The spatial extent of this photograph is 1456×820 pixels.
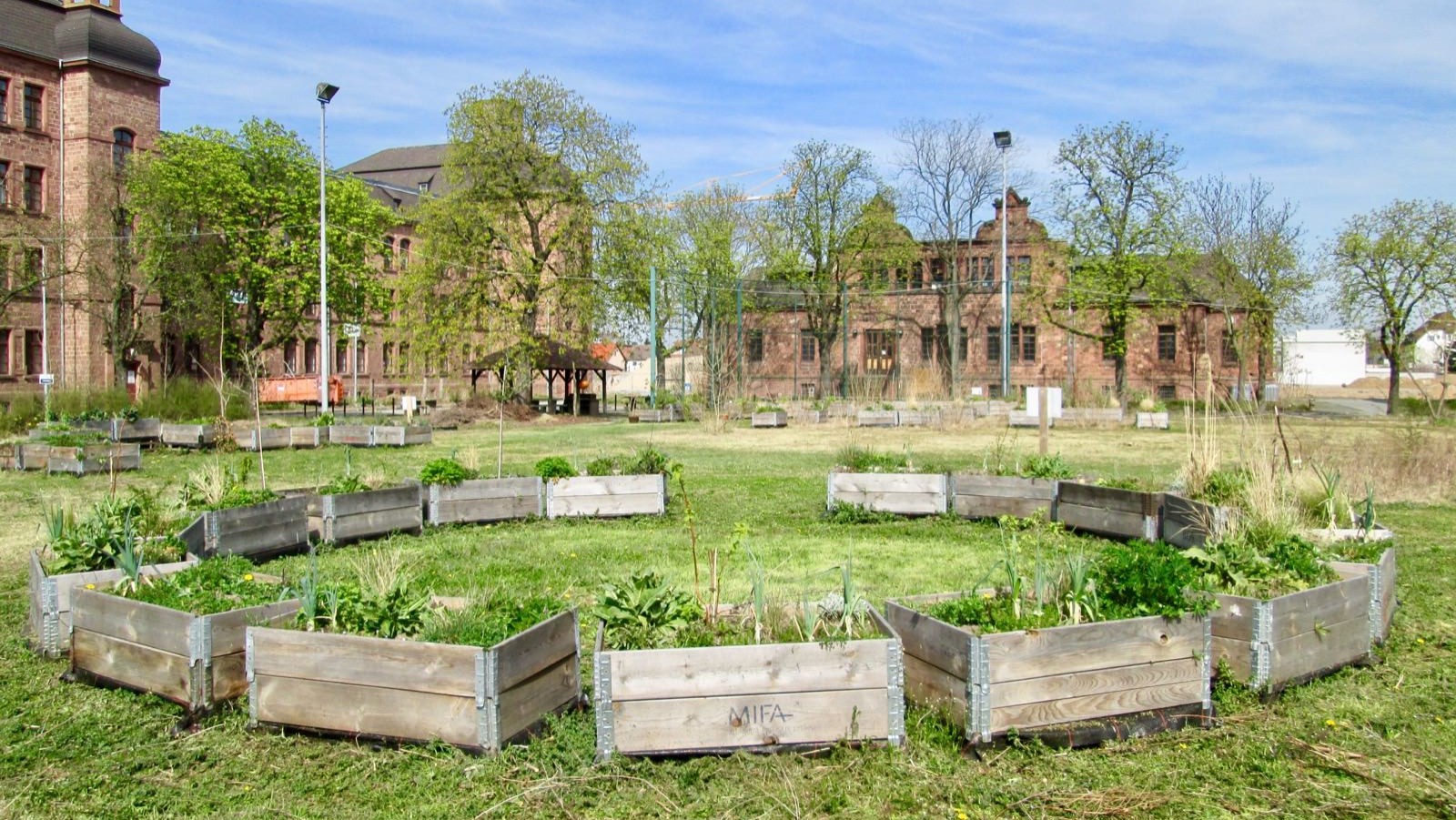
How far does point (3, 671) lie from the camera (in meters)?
5.45

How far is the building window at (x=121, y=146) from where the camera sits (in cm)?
3803

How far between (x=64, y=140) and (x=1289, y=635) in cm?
4307

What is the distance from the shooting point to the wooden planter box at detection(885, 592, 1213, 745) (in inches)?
172

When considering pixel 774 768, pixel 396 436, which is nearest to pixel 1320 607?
pixel 774 768

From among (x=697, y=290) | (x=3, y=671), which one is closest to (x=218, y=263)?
(x=697, y=290)

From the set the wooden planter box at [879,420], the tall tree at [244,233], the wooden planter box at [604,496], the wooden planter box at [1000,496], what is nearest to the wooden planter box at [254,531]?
the wooden planter box at [604,496]

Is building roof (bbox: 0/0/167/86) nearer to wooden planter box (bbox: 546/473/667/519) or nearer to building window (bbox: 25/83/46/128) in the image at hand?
building window (bbox: 25/83/46/128)

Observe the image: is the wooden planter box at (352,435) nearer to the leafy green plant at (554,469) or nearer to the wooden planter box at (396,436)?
the wooden planter box at (396,436)

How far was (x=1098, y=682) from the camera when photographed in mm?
4516

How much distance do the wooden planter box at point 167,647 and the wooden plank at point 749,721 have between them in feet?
6.32

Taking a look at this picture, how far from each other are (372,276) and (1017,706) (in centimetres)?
4152

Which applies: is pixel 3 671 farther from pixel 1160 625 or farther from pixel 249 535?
pixel 1160 625

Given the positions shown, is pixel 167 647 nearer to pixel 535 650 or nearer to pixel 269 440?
pixel 535 650

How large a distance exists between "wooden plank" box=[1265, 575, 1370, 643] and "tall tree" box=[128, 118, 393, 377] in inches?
1388
